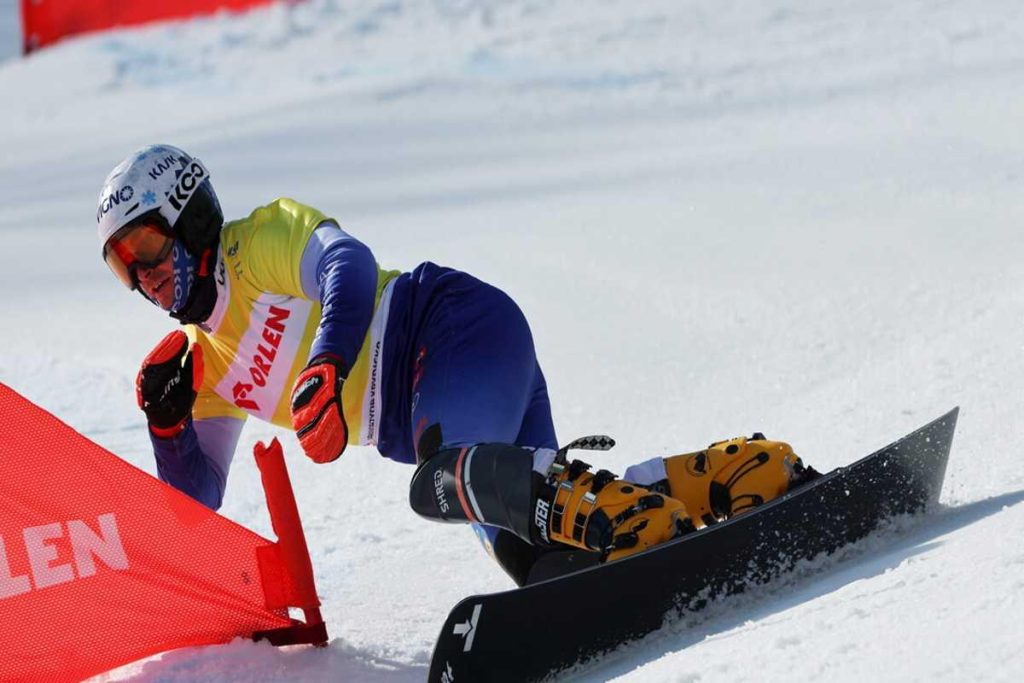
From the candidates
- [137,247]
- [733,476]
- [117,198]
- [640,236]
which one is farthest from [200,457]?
[640,236]

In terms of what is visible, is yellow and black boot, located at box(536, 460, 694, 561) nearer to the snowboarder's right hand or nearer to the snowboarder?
the snowboarder

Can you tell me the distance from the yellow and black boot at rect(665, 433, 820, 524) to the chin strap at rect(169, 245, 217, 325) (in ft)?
3.81

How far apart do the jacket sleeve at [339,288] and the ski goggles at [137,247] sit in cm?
34

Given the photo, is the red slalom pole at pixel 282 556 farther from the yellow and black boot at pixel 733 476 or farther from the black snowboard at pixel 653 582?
the yellow and black boot at pixel 733 476

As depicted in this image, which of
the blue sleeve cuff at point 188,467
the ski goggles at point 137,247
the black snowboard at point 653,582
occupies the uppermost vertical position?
the ski goggles at point 137,247

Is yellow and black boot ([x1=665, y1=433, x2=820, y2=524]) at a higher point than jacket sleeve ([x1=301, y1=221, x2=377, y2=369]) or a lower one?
lower

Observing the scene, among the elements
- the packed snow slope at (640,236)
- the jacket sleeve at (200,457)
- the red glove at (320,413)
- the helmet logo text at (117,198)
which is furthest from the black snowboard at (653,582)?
the helmet logo text at (117,198)

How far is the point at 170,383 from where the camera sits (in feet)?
10.8

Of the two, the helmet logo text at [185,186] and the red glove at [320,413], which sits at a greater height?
the helmet logo text at [185,186]

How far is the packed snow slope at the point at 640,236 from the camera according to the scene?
2.71 meters

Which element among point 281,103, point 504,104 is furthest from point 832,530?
point 281,103

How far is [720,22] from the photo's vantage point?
39.8 feet

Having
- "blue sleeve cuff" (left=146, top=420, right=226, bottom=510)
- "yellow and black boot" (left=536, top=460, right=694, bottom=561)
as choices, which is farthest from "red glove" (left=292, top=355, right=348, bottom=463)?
"blue sleeve cuff" (left=146, top=420, right=226, bottom=510)

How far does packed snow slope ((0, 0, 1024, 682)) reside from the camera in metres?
2.71
